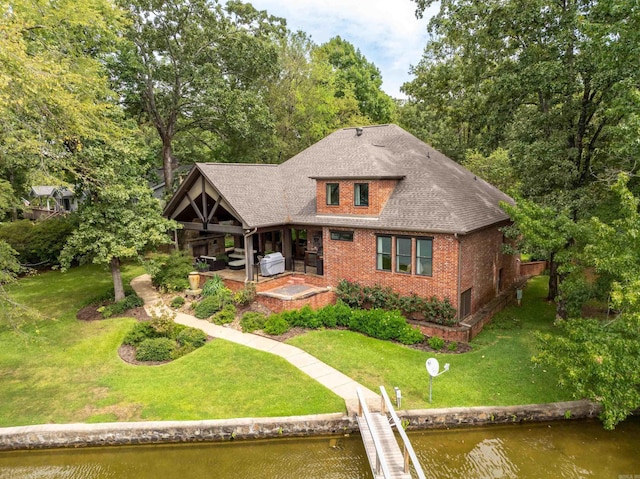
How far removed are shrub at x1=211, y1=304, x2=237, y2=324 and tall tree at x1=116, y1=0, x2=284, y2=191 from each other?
15.3 metres

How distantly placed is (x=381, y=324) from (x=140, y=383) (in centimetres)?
794

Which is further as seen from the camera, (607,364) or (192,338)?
(192,338)

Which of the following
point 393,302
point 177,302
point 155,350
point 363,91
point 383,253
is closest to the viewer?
point 155,350

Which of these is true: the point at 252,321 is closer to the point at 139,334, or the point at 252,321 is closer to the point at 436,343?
the point at 139,334

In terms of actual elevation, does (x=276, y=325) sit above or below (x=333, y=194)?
below

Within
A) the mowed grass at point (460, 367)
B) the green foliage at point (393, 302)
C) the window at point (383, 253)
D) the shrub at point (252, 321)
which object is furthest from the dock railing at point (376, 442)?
the window at point (383, 253)

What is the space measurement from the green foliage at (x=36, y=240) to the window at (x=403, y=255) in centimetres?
2111

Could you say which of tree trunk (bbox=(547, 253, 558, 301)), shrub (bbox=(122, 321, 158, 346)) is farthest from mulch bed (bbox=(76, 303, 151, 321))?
tree trunk (bbox=(547, 253, 558, 301))

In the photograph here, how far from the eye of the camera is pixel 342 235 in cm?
1661

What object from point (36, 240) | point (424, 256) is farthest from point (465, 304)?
point (36, 240)

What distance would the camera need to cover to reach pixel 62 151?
47.2 ft

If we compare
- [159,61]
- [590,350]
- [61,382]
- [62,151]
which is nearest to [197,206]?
[62,151]

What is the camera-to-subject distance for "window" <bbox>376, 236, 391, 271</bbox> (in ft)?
50.7

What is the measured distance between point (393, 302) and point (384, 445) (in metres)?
7.03
